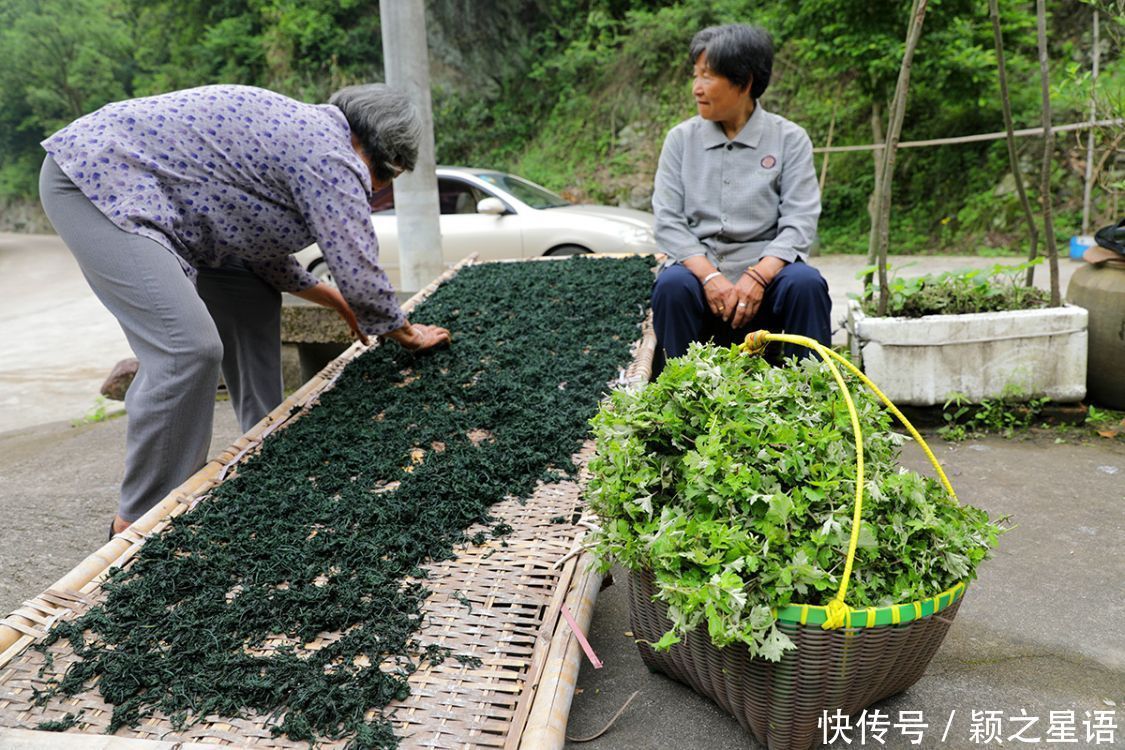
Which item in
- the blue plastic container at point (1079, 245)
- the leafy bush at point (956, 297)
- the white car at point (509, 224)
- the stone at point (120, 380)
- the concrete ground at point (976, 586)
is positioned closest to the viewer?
the concrete ground at point (976, 586)

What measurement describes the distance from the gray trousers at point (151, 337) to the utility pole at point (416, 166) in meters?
2.69

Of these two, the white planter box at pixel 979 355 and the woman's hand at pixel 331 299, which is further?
the white planter box at pixel 979 355

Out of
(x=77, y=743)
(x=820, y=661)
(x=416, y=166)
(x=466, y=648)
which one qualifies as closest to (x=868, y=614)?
(x=820, y=661)

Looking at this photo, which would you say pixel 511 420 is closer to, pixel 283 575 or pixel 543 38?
pixel 283 575

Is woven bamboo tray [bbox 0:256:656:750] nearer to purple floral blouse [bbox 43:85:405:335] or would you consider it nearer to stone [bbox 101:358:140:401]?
purple floral blouse [bbox 43:85:405:335]

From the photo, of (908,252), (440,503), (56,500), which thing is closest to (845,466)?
(440,503)

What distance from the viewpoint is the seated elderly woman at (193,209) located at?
6.56 ft

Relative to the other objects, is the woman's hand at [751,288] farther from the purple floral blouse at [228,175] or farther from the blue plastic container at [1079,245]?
the blue plastic container at [1079,245]

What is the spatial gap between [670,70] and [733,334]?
9759 millimetres

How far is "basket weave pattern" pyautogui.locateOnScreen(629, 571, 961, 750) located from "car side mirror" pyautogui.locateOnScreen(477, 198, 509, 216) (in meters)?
4.93

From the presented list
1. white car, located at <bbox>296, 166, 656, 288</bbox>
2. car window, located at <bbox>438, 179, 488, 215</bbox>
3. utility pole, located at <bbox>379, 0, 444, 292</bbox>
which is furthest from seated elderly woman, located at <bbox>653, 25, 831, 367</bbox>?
car window, located at <bbox>438, 179, 488, 215</bbox>

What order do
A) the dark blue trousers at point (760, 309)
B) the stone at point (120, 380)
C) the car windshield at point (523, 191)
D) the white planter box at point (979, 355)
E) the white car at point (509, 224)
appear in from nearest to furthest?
the dark blue trousers at point (760, 309) < the white planter box at point (979, 355) < the stone at point (120, 380) < the white car at point (509, 224) < the car windshield at point (523, 191)

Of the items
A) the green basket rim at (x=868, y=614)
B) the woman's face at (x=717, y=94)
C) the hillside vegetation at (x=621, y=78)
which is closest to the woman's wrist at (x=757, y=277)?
the woman's face at (x=717, y=94)

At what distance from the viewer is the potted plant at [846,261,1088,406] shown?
3.07 m
